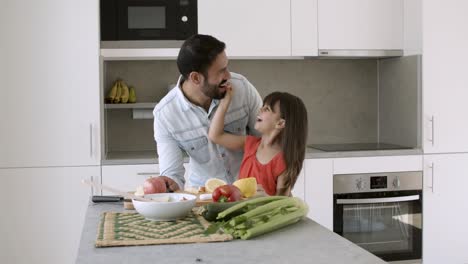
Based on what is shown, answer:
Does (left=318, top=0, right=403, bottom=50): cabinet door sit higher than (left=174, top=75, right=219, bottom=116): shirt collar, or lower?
higher

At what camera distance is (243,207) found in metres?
1.83

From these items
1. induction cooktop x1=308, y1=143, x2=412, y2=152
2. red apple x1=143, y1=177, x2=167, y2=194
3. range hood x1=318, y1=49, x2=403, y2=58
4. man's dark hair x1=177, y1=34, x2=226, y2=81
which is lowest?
induction cooktop x1=308, y1=143, x2=412, y2=152

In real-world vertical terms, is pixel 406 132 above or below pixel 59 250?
above

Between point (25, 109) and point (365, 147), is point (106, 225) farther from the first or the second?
point (365, 147)

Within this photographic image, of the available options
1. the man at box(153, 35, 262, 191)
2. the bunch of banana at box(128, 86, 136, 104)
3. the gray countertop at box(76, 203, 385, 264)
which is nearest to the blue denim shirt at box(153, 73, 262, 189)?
the man at box(153, 35, 262, 191)

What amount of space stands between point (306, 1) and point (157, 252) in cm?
282

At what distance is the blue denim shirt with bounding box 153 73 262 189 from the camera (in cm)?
281

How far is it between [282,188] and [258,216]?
0.83 meters

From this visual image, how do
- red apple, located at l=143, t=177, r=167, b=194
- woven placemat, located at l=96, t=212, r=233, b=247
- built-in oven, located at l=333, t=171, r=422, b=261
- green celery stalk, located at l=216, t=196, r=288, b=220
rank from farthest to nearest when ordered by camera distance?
built-in oven, located at l=333, t=171, r=422, b=261 < red apple, located at l=143, t=177, r=167, b=194 < green celery stalk, located at l=216, t=196, r=288, b=220 < woven placemat, located at l=96, t=212, r=233, b=247

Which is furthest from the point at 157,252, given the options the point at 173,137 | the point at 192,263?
the point at 173,137

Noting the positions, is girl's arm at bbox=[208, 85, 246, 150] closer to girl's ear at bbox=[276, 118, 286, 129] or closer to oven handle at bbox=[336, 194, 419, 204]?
girl's ear at bbox=[276, 118, 286, 129]

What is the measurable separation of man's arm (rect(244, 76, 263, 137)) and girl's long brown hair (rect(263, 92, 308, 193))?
173 mm

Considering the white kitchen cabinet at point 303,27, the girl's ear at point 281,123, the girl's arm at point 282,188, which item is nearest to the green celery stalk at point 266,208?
the girl's arm at point 282,188
